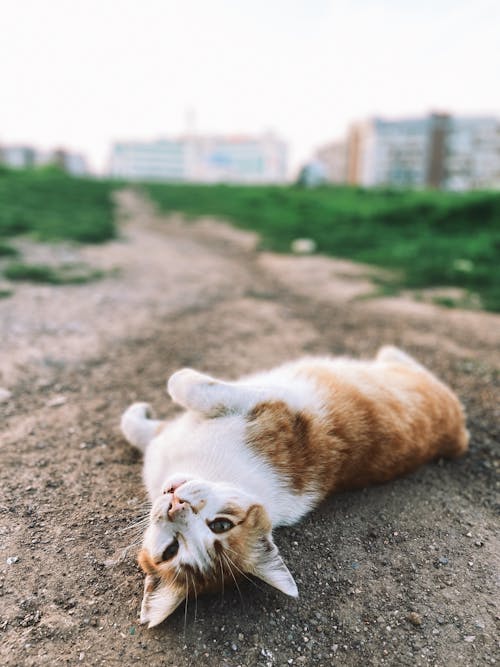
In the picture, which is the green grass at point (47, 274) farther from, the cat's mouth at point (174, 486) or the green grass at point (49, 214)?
the cat's mouth at point (174, 486)

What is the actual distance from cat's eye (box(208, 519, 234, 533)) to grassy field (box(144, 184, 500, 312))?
489 centimetres

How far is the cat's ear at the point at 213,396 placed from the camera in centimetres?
222

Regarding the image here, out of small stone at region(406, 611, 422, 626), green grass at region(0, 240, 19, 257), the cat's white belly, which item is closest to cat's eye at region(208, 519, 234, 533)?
the cat's white belly

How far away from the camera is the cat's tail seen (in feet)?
8.57

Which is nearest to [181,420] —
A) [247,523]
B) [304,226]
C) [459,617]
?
[247,523]

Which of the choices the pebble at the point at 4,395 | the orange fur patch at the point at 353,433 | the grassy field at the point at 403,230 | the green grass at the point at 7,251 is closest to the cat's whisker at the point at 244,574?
the orange fur patch at the point at 353,433

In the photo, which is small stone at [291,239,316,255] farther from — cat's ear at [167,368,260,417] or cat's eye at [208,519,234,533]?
cat's eye at [208,519,234,533]

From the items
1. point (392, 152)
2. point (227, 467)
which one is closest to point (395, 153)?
point (392, 152)

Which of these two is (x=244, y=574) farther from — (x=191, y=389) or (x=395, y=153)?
(x=395, y=153)

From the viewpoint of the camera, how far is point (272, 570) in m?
1.72

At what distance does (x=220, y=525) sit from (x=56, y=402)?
1.73m

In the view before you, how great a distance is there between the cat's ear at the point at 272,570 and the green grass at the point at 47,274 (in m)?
4.53

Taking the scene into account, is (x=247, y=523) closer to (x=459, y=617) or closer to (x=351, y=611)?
(x=351, y=611)

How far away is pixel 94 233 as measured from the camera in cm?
820
